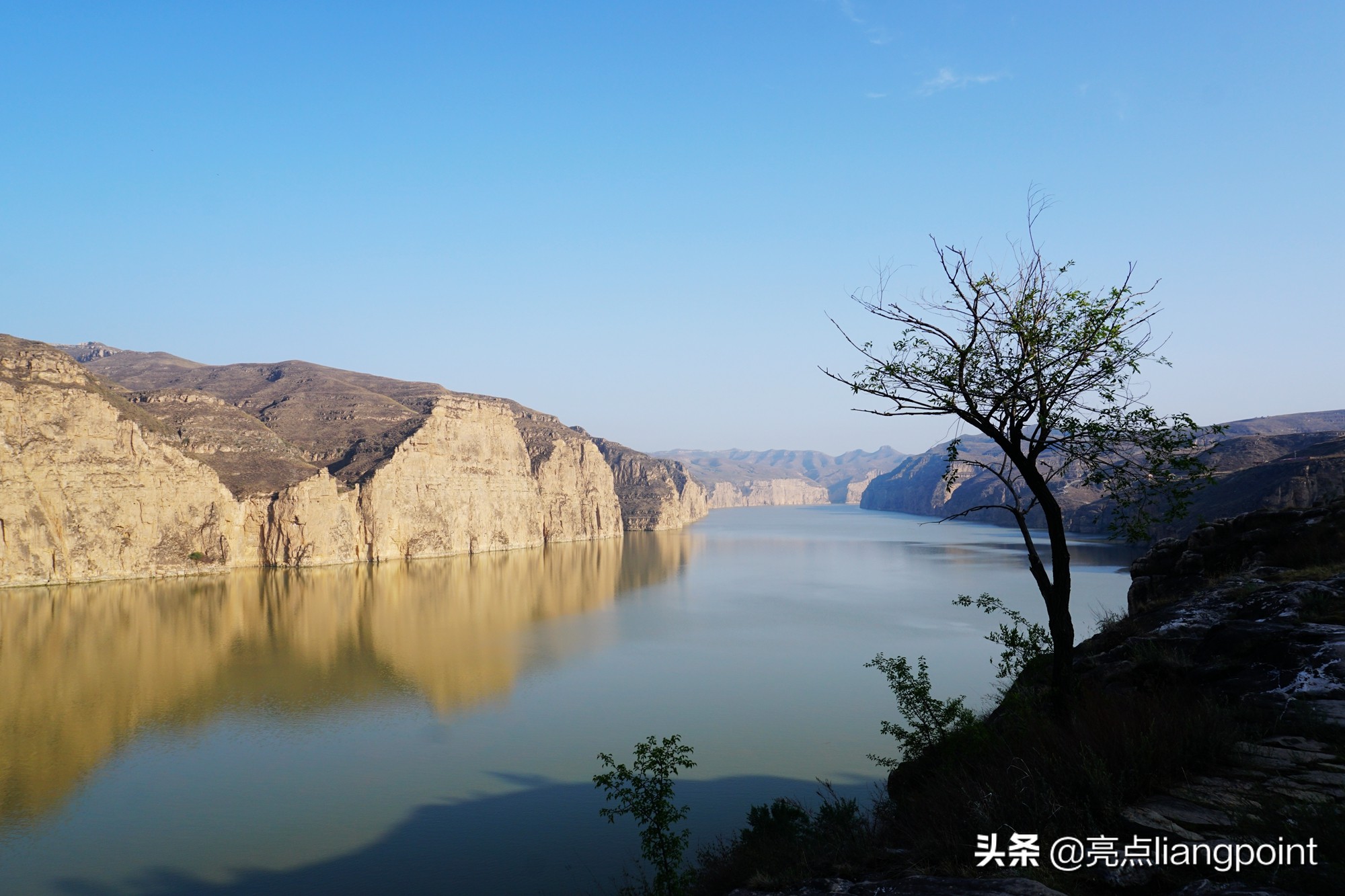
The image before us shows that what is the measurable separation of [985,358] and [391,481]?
→ 252ft

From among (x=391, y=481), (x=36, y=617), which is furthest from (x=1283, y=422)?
(x=36, y=617)

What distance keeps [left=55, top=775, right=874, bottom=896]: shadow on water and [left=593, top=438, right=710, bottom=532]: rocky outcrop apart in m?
121

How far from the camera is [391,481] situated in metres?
77.6

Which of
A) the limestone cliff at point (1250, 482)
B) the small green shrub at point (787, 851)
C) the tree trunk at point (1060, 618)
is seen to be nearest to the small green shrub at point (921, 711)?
the small green shrub at point (787, 851)

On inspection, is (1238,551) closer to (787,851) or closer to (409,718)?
(787,851)

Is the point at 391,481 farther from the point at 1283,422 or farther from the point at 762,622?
the point at 1283,422

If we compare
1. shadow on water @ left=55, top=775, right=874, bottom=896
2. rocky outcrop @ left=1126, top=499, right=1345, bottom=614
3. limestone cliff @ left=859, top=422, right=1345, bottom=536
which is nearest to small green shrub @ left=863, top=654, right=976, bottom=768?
shadow on water @ left=55, top=775, right=874, bottom=896

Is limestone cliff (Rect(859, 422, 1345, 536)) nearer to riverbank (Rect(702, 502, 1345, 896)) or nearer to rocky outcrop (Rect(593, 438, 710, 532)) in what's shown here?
riverbank (Rect(702, 502, 1345, 896))

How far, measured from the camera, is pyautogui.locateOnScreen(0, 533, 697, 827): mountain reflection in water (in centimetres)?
2214

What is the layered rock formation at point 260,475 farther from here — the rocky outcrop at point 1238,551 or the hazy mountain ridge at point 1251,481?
the rocky outcrop at point 1238,551

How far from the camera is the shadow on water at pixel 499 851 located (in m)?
13.3

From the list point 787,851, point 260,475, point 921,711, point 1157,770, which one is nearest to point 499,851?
point 787,851

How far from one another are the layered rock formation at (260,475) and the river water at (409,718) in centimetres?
596

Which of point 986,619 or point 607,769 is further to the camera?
point 986,619
